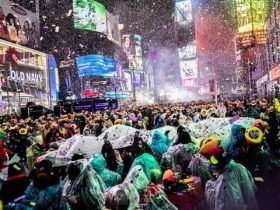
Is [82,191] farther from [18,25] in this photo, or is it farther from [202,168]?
[18,25]

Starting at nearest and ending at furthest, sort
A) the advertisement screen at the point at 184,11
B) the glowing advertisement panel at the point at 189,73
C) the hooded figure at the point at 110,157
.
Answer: the hooded figure at the point at 110,157, the glowing advertisement panel at the point at 189,73, the advertisement screen at the point at 184,11

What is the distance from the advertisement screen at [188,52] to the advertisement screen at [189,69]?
8.59 feet

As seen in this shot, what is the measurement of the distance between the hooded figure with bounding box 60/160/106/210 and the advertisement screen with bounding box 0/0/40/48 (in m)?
42.8

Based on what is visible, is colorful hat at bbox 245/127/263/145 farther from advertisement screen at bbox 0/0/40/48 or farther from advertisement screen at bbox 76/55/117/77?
advertisement screen at bbox 76/55/117/77

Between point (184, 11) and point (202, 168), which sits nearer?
point (202, 168)

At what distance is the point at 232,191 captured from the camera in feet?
15.2

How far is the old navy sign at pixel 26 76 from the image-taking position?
46.4 m

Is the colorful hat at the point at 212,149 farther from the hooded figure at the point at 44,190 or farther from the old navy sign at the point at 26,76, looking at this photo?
the old navy sign at the point at 26,76

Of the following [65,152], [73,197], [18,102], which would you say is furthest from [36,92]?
[73,197]

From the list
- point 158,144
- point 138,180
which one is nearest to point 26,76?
point 158,144

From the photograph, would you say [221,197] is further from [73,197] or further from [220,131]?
[220,131]

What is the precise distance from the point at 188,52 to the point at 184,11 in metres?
19.9

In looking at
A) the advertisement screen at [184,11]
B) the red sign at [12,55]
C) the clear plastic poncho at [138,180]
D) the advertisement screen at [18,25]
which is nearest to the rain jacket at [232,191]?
the clear plastic poncho at [138,180]

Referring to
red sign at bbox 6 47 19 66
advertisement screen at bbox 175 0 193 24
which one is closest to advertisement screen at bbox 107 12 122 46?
red sign at bbox 6 47 19 66
